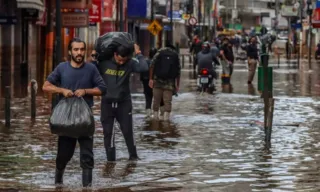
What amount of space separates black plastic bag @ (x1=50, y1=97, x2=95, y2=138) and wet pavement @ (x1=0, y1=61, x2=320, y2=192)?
72 cm

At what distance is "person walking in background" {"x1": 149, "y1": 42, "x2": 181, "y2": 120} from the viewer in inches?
981

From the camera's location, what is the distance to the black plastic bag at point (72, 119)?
13.4 m

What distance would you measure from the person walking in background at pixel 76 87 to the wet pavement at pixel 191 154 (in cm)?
30

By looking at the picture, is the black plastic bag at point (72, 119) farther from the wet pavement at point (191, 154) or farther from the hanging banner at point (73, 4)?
the hanging banner at point (73, 4)

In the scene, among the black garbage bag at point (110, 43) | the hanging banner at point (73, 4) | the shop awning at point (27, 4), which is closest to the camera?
the black garbage bag at point (110, 43)

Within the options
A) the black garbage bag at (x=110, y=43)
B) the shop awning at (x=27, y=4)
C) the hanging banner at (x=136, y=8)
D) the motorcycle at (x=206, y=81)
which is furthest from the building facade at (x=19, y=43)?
the black garbage bag at (x=110, y=43)

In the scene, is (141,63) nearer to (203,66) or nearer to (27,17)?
(203,66)

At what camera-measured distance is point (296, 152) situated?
60.3 feet

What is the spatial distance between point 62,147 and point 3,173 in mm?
1628

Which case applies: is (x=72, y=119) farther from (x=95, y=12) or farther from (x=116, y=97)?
(x=95, y=12)

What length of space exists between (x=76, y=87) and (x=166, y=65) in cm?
1107

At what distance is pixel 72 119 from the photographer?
13469 millimetres

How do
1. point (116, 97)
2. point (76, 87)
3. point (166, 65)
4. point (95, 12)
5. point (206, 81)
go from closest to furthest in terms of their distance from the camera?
point (76, 87)
point (116, 97)
point (166, 65)
point (206, 81)
point (95, 12)

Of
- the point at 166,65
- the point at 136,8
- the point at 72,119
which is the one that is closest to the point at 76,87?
the point at 72,119
